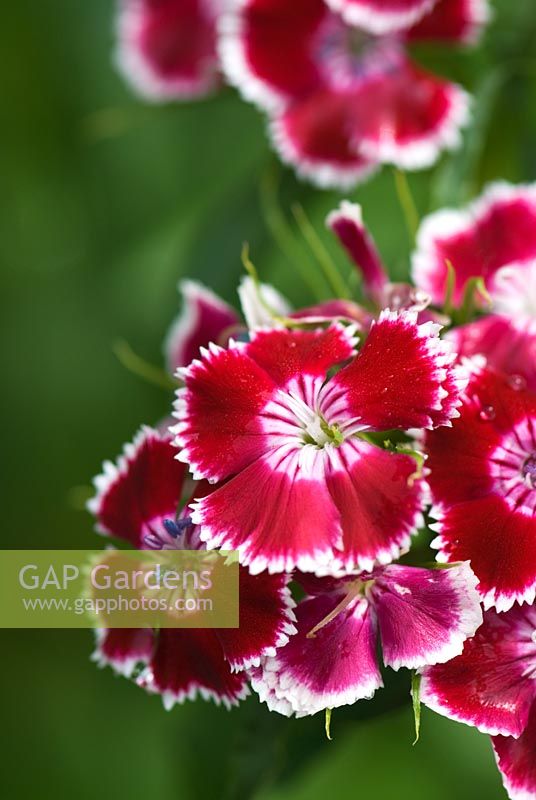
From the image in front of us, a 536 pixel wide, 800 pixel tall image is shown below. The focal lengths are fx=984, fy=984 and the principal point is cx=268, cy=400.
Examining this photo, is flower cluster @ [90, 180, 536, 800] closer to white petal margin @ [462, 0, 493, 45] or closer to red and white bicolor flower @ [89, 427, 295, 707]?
red and white bicolor flower @ [89, 427, 295, 707]

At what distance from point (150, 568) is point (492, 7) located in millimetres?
1145

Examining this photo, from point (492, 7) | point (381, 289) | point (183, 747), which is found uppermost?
point (492, 7)

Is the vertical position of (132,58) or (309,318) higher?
(132,58)

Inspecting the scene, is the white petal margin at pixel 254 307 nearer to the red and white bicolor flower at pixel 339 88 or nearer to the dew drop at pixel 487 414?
the dew drop at pixel 487 414

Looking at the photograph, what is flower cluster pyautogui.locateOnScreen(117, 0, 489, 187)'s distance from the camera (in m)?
1.40

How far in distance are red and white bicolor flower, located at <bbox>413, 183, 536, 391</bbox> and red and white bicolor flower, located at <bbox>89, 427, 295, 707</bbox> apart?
1.23 ft

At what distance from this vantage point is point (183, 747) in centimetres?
136

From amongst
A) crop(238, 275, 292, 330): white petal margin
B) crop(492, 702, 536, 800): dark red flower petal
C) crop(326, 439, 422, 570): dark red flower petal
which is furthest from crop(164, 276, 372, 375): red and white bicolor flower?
crop(492, 702, 536, 800): dark red flower petal

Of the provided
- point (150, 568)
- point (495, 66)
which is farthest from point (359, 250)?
point (495, 66)

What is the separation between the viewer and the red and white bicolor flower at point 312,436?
830 millimetres

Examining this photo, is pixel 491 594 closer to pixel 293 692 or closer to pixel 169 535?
pixel 293 692

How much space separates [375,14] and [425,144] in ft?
0.61

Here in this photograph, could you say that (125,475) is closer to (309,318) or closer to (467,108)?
(309,318)

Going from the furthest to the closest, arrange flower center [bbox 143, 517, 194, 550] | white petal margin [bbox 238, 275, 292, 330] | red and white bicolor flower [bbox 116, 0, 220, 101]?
red and white bicolor flower [bbox 116, 0, 220, 101] < white petal margin [bbox 238, 275, 292, 330] < flower center [bbox 143, 517, 194, 550]
